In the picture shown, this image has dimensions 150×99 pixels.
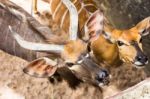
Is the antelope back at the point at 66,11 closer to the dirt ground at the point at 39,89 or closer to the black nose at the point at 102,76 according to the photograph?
the dirt ground at the point at 39,89

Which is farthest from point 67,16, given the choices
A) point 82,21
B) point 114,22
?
point 114,22

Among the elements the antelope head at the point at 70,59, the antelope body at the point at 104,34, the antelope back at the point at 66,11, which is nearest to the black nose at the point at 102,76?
the antelope head at the point at 70,59

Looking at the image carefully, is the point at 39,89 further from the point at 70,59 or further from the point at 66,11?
the point at 66,11

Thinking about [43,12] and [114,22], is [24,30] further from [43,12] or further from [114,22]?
[114,22]

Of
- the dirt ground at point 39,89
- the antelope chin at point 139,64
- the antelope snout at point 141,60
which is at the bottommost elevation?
the dirt ground at point 39,89

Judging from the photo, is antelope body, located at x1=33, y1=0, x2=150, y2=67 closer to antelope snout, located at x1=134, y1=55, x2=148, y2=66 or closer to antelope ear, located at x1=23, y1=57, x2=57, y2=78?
antelope snout, located at x1=134, y1=55, x2=148, y2=66

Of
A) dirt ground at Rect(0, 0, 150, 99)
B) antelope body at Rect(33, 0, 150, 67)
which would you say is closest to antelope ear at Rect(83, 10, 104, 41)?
antelope body at Rect(33, 0, 150, 67)
